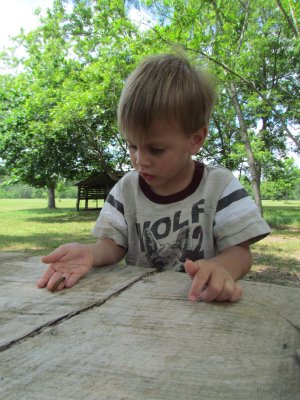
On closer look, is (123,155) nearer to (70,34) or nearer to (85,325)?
(70,34)

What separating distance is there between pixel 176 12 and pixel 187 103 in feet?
21.7

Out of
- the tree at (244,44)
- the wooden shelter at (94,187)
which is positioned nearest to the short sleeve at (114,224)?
the tree at (244,44)

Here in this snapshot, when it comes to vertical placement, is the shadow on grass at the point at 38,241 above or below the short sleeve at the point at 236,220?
below

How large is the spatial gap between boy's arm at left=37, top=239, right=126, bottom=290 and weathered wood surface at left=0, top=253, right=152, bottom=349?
29 millimetres

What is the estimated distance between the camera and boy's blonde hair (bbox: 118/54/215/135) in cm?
134

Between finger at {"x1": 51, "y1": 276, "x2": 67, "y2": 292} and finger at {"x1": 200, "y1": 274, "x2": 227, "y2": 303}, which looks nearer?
finger at {"x1": 200, "y1": 274, "x2": 227, "y2": 303}

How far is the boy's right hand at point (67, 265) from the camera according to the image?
1072mm

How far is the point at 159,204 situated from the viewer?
5.39 ft

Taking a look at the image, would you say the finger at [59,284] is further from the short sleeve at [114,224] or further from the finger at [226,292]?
the short sleeve at [114,224]

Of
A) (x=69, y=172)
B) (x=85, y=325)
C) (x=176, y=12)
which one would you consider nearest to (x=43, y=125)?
(x=69, y=172)

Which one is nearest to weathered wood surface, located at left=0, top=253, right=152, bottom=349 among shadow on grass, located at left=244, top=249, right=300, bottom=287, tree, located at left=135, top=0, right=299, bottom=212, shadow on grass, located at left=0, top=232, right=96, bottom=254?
shadow on grass, located at left=244, top=249, right=300, bottom=287

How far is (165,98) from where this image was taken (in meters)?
1.36

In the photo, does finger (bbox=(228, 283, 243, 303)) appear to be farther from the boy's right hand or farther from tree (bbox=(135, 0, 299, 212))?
tree (bbox=(135, 0, 299, 212))

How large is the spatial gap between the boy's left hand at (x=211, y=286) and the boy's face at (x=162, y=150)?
556mm
